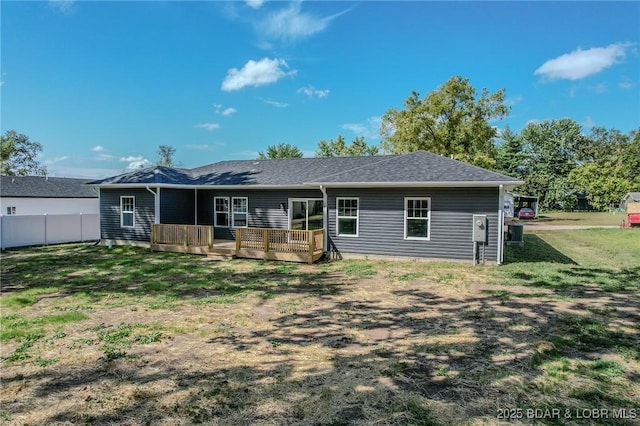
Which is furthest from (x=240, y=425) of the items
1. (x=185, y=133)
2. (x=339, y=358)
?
(x=185, y=133)

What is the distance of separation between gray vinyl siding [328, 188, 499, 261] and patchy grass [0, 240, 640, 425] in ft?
6.42

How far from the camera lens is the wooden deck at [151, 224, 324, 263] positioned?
12.1 metres

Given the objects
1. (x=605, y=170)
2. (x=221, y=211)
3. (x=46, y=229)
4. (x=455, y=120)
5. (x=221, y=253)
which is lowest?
(x=221, y=253)

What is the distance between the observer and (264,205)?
47.7ft

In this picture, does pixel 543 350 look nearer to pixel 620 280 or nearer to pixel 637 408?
pixel 637 408

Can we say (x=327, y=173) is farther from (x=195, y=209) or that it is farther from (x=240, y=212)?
(x=195, y=209)

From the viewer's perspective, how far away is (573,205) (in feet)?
166

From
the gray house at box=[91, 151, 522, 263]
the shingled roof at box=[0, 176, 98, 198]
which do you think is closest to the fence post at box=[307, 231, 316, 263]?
the gray house at box=[91, 151, 522, 263]

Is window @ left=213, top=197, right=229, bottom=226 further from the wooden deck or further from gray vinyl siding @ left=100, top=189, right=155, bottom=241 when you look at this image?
gray vinyl siding @ left=100, top=189, right=155, bottom=241

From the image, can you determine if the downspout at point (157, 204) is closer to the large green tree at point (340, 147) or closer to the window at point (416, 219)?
the window at point (416, 219)

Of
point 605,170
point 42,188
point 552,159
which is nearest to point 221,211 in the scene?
point 42,188

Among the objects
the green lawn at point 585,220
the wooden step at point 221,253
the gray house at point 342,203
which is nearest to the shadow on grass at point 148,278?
the wooden step at point 221,253

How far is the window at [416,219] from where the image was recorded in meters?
11.8

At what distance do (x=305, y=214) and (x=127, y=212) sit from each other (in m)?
7.88
